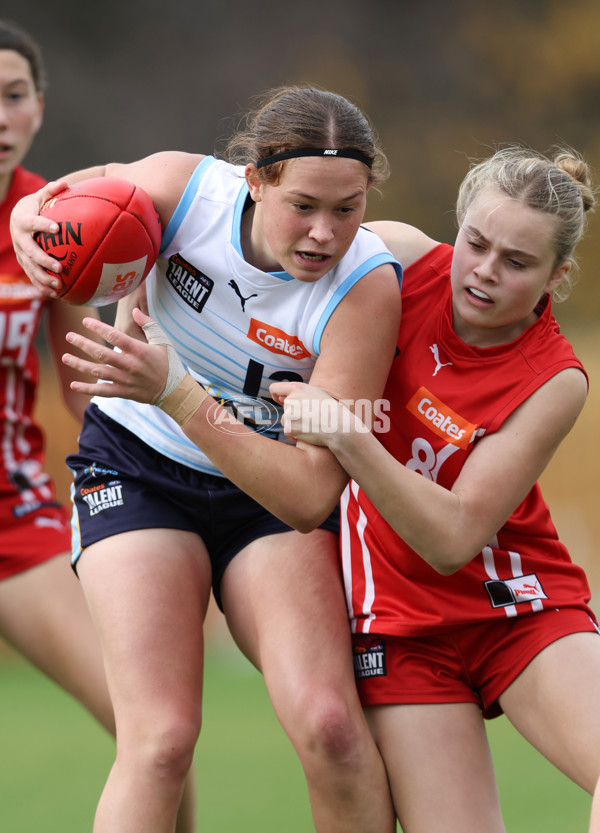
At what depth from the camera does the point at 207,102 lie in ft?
26.1

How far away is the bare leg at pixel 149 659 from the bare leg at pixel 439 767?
478mm

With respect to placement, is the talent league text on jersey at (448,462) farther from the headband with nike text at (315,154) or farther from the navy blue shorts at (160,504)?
the headband with nike text at (315,154)

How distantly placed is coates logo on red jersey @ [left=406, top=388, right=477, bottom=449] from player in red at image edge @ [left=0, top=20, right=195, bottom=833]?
134cm

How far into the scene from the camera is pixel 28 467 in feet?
12.7

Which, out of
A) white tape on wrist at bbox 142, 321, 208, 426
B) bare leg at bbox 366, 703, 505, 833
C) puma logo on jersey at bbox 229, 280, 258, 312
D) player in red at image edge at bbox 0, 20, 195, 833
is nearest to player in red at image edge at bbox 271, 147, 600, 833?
bare leg at bbox 366, 703, 505, 833

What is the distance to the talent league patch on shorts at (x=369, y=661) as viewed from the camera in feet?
8.66

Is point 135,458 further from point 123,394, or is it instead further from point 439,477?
point 439,477

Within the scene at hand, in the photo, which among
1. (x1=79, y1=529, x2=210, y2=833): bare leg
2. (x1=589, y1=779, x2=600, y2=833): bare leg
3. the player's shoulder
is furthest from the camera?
the player's shoulder

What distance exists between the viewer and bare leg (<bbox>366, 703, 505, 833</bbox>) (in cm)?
247

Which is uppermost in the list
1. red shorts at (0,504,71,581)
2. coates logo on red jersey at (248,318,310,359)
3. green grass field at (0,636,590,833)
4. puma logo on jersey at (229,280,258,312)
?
puma logo on jersey at (229,280,258,312)

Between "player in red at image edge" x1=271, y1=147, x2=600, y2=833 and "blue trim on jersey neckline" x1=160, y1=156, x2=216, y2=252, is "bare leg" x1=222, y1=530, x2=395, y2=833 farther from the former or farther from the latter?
"blue trim on jersey neckline" x1=160, y1=156, x2=216, y2=252

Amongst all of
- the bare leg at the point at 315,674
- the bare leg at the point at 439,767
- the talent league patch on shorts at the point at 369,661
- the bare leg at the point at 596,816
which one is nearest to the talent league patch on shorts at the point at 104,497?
the bare leg at the point at 315,674

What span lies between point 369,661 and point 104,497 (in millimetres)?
794

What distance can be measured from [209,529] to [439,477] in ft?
2.03
